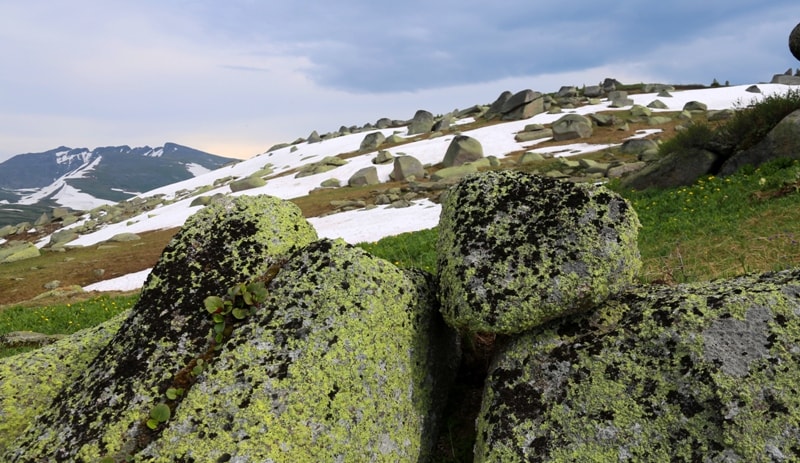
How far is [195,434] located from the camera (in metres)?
4.70

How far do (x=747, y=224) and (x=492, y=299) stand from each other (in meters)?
13.0

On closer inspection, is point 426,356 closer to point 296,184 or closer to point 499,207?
point 499,207

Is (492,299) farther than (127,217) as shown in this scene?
No

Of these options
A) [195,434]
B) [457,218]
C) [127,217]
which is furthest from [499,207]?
[127,217]

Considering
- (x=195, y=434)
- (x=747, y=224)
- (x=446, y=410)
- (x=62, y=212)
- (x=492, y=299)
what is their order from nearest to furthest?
(x=195, y=434), (x=492, y=299), (x=446, y=410), (x=747, y=224), (x=62, y=212)

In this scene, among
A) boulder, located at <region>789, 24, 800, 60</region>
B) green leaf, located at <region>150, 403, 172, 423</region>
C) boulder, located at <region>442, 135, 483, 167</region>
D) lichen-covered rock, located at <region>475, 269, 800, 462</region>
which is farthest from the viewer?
boulder, located at <region>442, 135, 483, 167</region>

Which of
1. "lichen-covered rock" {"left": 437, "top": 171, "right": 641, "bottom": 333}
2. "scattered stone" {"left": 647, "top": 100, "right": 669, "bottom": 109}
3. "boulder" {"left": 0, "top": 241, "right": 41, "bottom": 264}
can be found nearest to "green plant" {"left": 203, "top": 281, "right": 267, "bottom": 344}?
"lichen-covered rock" {"left": 437, "top": 171, "right": 641, "bottom": 333}

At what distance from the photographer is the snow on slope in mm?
33719

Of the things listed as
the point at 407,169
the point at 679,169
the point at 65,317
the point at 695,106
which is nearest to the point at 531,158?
the point at 407,169

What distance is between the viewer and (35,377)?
20.3ft

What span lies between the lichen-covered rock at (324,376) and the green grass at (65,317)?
14864 millimetres

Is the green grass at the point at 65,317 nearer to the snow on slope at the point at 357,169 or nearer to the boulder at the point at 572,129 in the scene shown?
the snow on slope at the point at 357,169

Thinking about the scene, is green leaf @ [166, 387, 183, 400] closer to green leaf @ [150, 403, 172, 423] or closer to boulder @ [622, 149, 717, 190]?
green leaf @ [150, 403, 172, 423]

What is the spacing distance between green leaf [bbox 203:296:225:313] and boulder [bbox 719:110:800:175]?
2213cm
